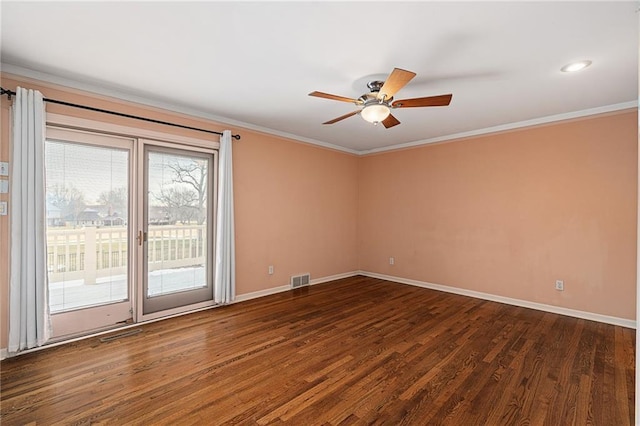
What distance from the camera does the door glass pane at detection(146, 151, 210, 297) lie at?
3691mm

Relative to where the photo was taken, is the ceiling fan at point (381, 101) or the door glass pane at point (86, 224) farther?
the door glass pane at point (86, 224)

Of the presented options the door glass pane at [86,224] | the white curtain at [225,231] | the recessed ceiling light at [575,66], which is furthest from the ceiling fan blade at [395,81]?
the door glass pane at [86,224]

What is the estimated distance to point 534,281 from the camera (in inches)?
165

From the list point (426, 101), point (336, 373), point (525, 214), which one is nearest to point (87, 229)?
point (336, 373)

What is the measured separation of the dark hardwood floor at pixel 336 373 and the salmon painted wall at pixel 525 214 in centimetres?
63

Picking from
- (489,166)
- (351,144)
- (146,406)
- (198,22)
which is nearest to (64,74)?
(198,22)

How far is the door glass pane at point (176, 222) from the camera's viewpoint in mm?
3691

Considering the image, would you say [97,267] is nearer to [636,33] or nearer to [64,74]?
[64,74]

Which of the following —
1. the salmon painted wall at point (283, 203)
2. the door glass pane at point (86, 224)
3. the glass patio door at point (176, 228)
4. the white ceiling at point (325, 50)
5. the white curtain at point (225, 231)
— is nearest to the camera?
the white ceiling at point (325, 50)

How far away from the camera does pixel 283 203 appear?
16.5ft

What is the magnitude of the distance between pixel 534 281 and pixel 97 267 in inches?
215

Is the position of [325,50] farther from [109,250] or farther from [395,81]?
[109,250]

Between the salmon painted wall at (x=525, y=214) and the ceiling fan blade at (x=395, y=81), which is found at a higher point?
the ceiling fan blade at (x=395, y=81)

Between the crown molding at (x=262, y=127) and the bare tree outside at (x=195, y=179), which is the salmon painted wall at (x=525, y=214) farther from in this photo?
the bare tree outside at (x=195, y=179)
